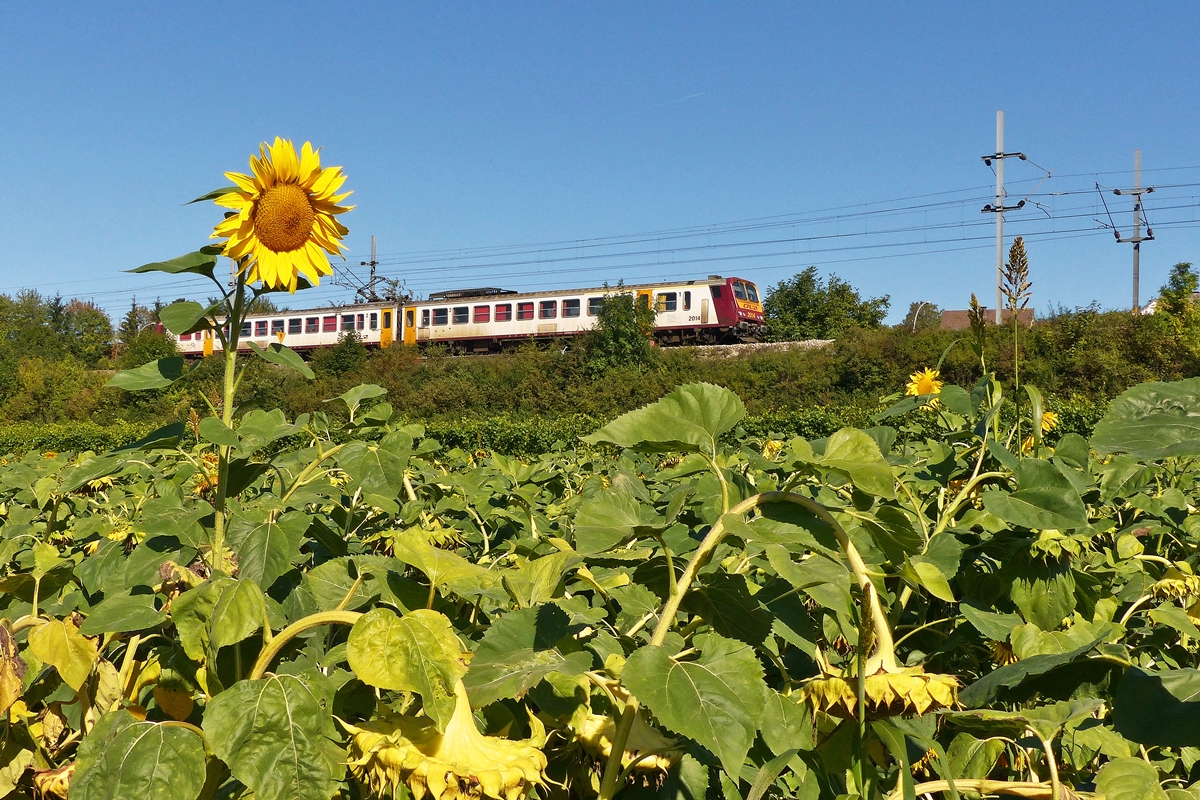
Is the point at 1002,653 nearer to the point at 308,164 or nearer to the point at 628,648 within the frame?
the point at 628,648

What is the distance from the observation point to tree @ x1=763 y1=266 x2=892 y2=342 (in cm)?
4316

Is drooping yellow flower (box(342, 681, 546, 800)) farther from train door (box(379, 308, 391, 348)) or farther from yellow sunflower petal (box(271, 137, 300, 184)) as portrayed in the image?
train door (box(379, 308, 391, 348))

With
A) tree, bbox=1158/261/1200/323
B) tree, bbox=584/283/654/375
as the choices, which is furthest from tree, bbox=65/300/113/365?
tree, bbox=1158/261/1200/323

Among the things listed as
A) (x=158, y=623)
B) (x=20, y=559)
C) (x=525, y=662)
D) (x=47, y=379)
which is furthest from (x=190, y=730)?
(x=47, y=379)

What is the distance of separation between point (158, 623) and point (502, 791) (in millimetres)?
618

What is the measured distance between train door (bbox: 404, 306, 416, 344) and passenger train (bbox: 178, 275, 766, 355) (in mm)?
38

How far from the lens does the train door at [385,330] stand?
3469cm

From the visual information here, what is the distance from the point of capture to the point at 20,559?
2.14 metres

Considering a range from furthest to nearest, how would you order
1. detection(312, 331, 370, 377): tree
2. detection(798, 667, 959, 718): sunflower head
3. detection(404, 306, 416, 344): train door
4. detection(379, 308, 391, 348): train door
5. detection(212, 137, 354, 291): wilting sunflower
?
detection(379, 308, 391, 348): train door
detection(404, 306, 416, 344): train door
detection(312, 331, 370, 377): tree
detection(212, 137, 354, 291): wilting sunflower
detection(798, 667, 959, 718): sunflower head

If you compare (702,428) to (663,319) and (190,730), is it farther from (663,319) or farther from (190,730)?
(663,319)

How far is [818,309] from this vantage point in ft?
146

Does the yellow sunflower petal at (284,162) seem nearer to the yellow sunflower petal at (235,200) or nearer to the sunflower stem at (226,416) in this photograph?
the yellow sunflower petal at (235,200)

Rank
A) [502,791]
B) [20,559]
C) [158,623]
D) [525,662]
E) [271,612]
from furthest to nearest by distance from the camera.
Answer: [20,559] → [271,612] → [158,623] → [525,662] → [502,791]

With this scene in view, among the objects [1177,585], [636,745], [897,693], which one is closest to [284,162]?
[636,745]
